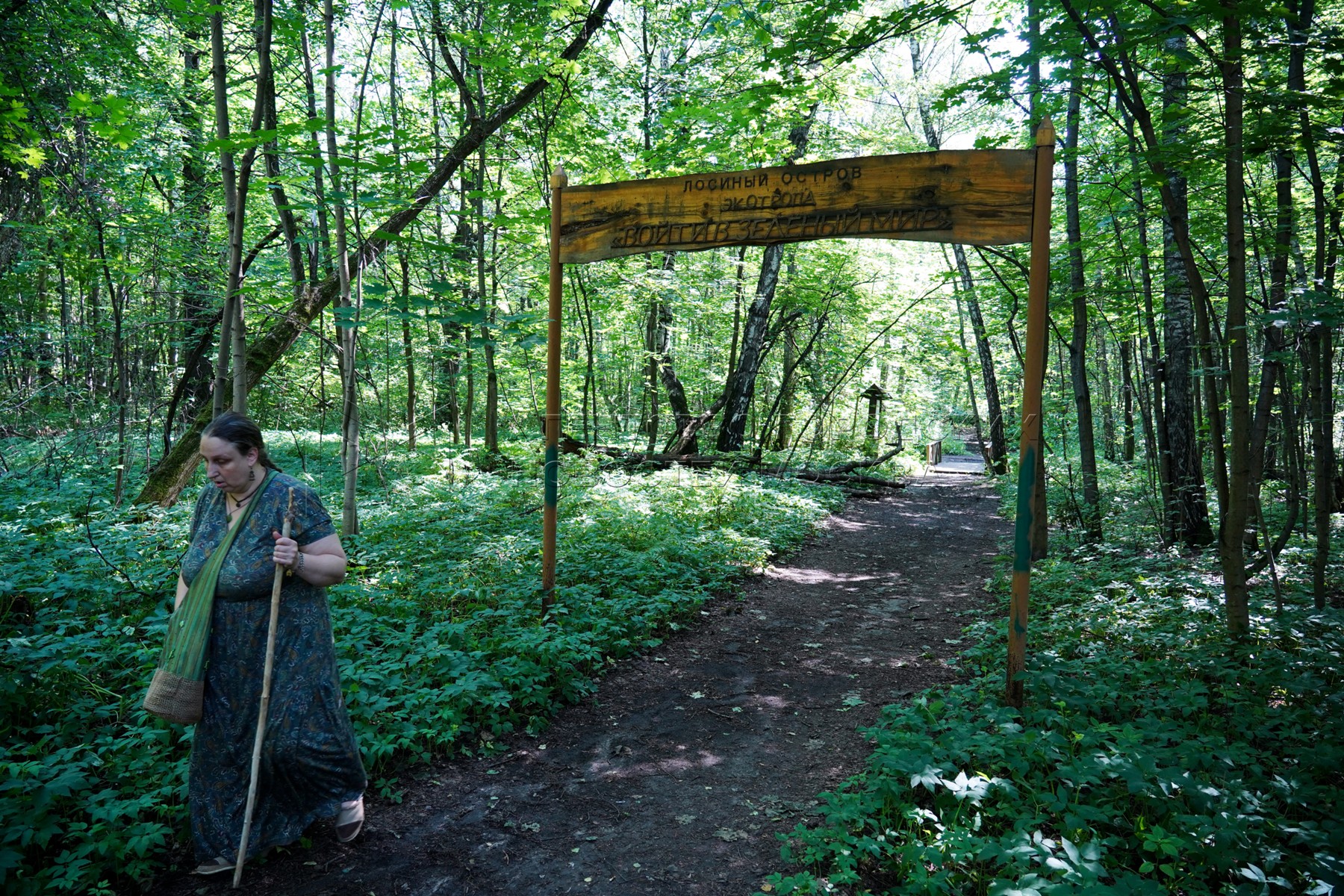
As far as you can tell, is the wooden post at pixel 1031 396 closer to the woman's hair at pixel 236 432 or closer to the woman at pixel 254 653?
the woman at pixel 254 653

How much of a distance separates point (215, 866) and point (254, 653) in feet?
2.87

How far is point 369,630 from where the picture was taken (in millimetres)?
4840

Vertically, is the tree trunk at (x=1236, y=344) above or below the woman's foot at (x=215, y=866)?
above

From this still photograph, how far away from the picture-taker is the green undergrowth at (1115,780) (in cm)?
249

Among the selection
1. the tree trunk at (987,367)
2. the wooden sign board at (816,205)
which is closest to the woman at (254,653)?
the wooden sign board at (816,205)

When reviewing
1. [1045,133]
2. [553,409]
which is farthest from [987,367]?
[553,409]

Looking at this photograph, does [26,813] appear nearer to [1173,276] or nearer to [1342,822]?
[1342,822]

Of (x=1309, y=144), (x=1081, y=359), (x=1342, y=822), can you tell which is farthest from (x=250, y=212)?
(x=1342, y=822)

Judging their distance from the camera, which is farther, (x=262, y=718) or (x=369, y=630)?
(x=369, y=630)

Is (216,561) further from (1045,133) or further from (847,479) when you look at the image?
(847,479)

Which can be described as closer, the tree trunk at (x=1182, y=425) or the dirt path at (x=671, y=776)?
the dirt path at (x=671, y=776)

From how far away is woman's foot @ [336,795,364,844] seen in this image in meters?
Answer: 3.00

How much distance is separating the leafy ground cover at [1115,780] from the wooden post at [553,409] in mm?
2837

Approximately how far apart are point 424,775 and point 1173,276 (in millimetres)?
8444
